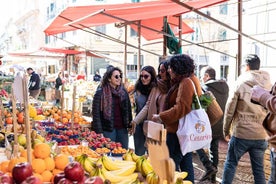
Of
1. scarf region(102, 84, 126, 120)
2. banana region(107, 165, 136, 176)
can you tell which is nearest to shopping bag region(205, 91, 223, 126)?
scarf region(102, 84, 126, 120)

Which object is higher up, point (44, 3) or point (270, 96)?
point (44, 3)

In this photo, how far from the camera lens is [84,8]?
5375mm

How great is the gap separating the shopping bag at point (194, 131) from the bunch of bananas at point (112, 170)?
942mm

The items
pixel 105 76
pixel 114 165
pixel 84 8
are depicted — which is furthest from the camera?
pixel 84 8

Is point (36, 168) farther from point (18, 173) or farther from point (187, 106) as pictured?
point (187, 106)

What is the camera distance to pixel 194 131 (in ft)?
11.9

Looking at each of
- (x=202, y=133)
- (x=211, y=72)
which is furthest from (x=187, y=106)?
(x=211, y=72)

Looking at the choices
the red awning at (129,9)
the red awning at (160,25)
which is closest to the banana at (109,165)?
the red awning at (129,9)

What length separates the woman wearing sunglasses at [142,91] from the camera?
4754mm

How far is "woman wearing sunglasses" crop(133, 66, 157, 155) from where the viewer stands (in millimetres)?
4754

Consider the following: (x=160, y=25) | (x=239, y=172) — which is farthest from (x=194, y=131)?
(x=160, y=25)

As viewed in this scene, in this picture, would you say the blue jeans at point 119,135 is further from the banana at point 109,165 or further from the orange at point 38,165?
the orange at point 38,165

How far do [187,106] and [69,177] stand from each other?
200cm

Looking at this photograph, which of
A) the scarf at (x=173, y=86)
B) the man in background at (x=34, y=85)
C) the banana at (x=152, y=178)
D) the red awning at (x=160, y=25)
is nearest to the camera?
the banana at (x=152, y=178)
